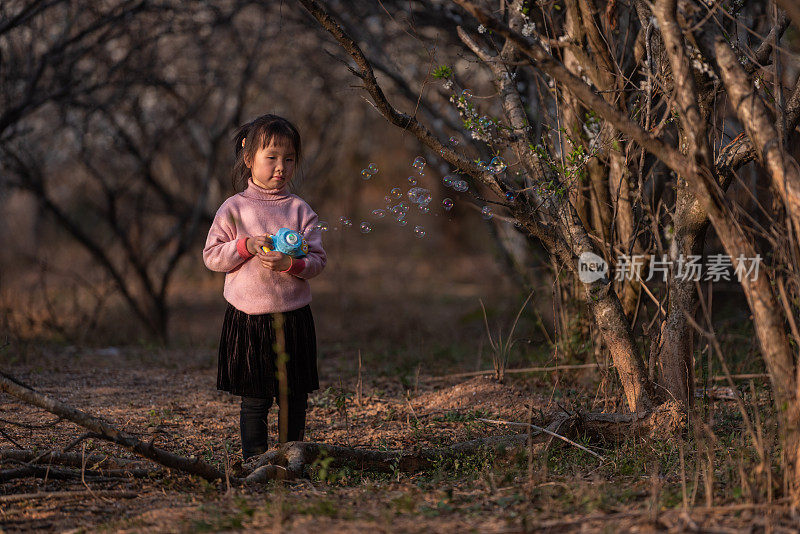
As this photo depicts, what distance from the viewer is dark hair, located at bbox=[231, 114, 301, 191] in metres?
Answer: 3.73

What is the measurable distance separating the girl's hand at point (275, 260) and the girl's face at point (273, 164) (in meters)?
0.39

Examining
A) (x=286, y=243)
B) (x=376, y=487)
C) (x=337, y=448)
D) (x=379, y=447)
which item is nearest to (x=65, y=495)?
(x=337, y=448)

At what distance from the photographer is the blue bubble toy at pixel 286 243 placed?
11.6ft

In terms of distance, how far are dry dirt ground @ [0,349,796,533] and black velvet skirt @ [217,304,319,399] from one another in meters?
0.46

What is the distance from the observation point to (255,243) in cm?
358

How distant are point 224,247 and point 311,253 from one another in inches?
15.5

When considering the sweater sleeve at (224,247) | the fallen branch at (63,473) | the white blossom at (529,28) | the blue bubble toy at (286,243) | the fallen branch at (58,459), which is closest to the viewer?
the fallen branch at (63,473)

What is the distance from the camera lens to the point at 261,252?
3574 millimetres

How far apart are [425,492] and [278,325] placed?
959mm

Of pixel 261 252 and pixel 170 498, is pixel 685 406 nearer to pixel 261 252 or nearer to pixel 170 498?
pixel 261 252

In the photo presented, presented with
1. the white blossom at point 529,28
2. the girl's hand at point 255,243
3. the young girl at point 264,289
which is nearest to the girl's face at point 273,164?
the young girl at point 264,289

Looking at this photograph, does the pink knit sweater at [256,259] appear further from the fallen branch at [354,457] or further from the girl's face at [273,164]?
the fallen branch at [354,457]

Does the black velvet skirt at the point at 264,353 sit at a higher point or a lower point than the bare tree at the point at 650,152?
lower

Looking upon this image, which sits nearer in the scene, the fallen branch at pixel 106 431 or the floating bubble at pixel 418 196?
the fallen branch at pixel 106 431
